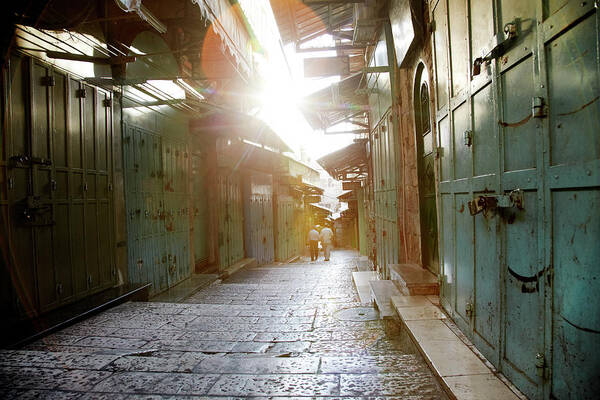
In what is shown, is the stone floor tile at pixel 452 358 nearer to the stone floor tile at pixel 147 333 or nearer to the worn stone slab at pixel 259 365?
the worn stone slab at pixel 259 365

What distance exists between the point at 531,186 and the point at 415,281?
320 cm

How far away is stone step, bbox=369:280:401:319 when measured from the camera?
471cm

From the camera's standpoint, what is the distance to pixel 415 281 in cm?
521

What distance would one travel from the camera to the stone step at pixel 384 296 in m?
4.71

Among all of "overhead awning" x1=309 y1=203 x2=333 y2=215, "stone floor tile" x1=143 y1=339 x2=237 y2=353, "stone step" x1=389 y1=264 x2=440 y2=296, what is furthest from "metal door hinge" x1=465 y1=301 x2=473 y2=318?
"overhead awning" x1=309 y1=203 x2=333 y2=215

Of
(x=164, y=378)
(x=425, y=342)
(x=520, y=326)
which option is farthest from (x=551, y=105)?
(x=164, y=378)

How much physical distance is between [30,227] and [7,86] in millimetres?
1617

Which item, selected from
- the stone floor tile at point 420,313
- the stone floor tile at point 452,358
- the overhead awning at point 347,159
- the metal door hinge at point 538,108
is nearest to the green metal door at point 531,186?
the metal door hinge at point 538,108

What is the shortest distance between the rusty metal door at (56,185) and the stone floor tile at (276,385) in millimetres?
2947

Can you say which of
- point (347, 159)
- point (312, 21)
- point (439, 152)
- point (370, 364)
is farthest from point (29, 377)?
point (347, 159)

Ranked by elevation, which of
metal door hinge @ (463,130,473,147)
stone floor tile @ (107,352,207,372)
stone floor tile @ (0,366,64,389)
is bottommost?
stone floor tile @ (107,352,207,372)

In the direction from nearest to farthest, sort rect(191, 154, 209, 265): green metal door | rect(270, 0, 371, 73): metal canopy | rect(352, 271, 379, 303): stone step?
rect(352, 271, 379, 303): stone step
rect(270, 0, 371, 73): metal canopy
rect(191, 154, 209, 265): green metal door

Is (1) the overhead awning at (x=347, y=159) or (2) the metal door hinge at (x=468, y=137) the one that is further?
(1) the overhead awning at (x=347, y=159)

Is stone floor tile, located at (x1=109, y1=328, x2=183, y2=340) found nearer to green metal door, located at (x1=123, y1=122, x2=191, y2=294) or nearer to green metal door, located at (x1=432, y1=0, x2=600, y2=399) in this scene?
green metal door, located at (x1=123, y1=122, x2=191, y2=294)
